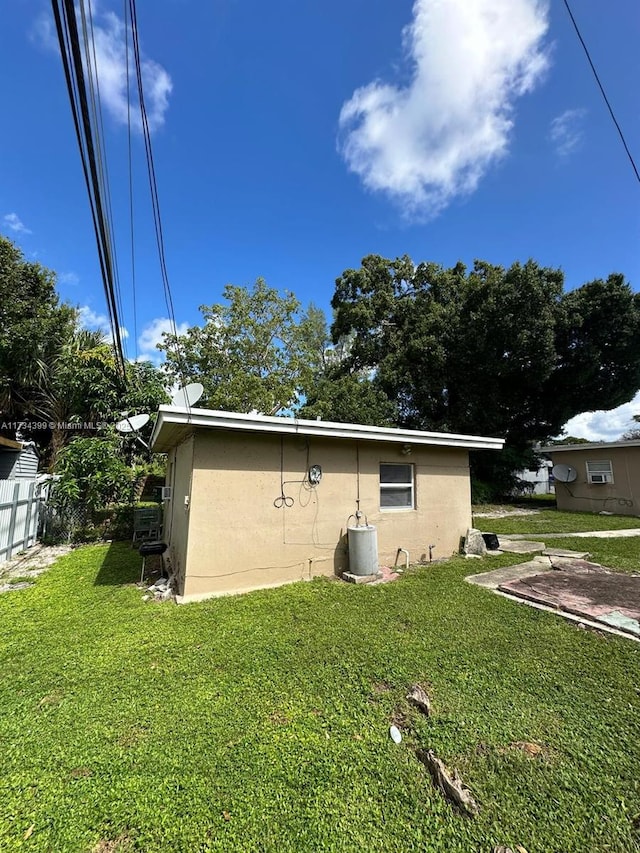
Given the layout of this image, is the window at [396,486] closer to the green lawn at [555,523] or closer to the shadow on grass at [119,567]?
the shadow on grass at [119,567]

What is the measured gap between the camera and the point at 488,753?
230cm

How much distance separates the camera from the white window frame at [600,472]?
47.7 ft

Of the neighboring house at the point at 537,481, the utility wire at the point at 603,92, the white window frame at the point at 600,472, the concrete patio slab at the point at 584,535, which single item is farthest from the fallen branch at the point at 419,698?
the neighboring house at the point at 537,481

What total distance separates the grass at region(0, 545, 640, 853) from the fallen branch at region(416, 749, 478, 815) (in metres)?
0.06

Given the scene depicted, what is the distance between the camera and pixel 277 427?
5.42 metres

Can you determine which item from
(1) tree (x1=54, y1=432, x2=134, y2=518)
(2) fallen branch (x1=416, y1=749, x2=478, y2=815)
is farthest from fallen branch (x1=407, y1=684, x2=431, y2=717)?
(1) tree (x1=54, y1=432, x2=134, y2=518)

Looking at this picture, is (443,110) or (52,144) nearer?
(52,144)

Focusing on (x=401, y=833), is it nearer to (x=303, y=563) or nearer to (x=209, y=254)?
(x=303, y=563)

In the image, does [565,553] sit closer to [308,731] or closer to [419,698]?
[419,698]

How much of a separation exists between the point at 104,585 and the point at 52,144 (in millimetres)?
6083

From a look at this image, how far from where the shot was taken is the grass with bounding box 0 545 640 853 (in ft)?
5.94

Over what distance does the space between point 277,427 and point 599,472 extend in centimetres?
1542

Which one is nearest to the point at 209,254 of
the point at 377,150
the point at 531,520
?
the point at 377,150

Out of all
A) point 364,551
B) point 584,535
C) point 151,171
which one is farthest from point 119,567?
point 584,535
